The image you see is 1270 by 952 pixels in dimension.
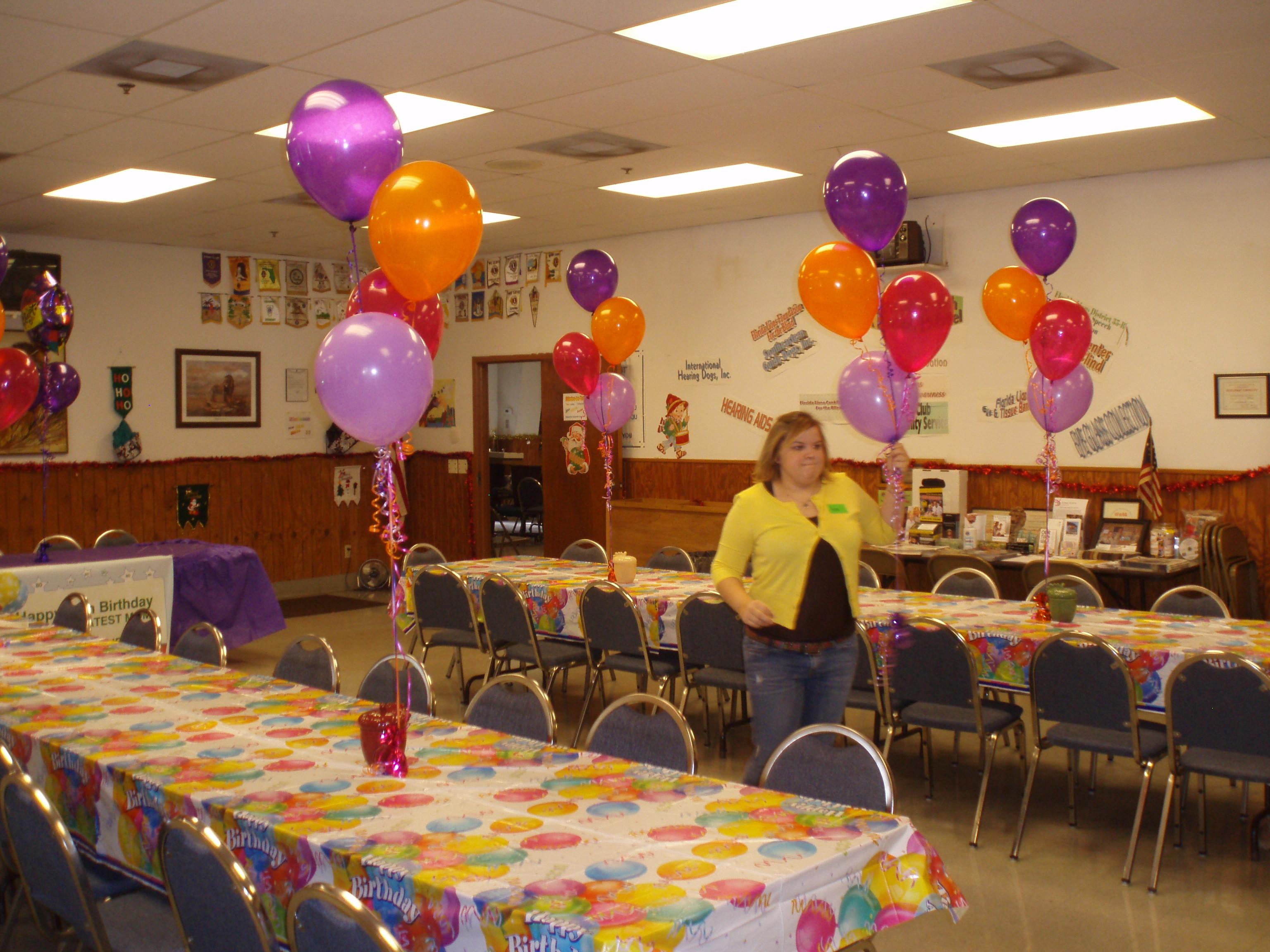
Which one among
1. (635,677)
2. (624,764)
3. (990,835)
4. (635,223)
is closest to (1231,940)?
(990,835)

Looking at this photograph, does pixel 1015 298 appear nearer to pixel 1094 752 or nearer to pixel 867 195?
pixel 867 195

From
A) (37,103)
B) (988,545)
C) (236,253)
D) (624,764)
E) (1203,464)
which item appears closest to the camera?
(624,764)

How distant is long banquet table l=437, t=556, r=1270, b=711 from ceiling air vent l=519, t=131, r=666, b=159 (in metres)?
2.44

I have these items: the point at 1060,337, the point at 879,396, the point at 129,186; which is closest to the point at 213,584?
the point at 129,186

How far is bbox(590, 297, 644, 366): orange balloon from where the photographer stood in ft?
22.6

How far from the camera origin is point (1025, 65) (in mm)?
5129

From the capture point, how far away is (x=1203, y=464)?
711cm

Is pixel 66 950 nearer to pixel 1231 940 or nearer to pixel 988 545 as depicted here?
pixel 1231 940

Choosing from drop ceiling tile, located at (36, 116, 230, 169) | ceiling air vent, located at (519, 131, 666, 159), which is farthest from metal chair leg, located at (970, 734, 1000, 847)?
drop ceiling tile, located at (36, 116, 230, 169)

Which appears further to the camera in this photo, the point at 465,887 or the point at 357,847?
the point at 357,847

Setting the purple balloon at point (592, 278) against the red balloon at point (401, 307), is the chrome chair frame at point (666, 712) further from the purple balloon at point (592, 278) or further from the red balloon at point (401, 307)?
the purple balloon at point (592, 278)

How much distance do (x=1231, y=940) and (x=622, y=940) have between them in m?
2.48

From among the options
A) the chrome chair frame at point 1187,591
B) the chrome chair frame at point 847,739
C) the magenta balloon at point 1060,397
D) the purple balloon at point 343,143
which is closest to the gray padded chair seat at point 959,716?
the chrome chair frame at point 1187,591

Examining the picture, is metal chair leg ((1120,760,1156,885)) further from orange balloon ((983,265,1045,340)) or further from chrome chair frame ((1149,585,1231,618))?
orange balloon ((983,265,1045,340))
